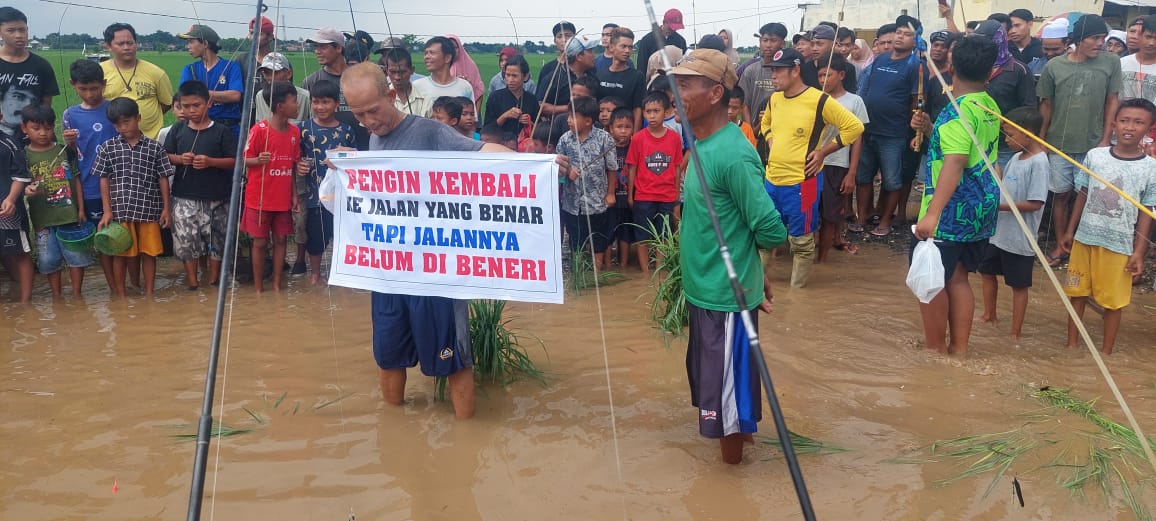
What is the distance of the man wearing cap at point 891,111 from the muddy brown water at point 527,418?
217cm

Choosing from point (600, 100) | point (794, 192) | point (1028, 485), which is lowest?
point (1028, 485)

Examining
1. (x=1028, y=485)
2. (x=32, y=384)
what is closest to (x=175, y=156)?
(x=32, y=384)

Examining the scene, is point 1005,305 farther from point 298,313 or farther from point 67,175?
point 67,175

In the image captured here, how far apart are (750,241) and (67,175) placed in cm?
557

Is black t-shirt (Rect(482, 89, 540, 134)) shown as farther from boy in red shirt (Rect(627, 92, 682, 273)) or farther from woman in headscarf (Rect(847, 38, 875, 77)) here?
woman in headscarf (Rect(847, 38, 875, 77))

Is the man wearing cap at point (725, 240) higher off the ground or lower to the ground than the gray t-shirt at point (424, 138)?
lower

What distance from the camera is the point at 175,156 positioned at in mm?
6793

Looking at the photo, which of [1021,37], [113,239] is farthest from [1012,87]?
[113,239]

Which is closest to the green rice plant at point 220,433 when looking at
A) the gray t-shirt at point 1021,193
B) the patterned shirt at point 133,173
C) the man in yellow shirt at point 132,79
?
the patterned shirt at point 133,173

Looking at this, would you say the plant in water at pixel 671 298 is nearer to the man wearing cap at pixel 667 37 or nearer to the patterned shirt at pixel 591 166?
the patterned shirt at pixel 591 166

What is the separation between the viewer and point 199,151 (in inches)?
267

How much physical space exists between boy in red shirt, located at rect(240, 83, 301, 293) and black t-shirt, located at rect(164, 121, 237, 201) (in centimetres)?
24

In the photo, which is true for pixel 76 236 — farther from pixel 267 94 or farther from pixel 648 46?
pixel 648 46

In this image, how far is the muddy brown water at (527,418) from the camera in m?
3.59
